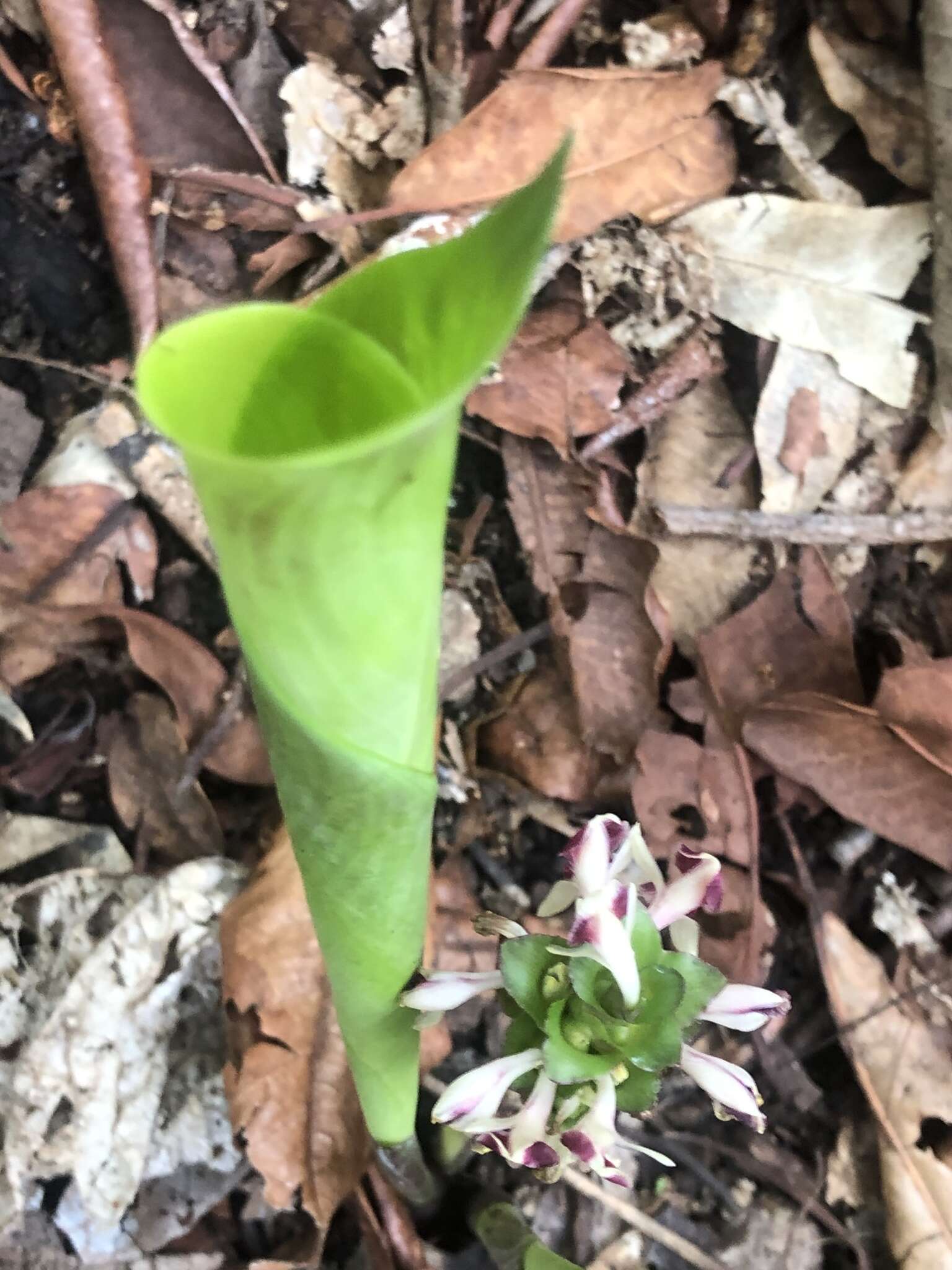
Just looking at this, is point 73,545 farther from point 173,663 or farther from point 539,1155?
point 539,1155

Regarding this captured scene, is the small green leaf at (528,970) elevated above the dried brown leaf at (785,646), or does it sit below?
above

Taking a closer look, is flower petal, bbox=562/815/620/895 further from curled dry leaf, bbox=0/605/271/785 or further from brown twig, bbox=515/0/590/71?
brown twig, bbox=515/0/590/71

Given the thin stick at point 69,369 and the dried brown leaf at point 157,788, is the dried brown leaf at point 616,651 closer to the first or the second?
the dried brown leaf at point 157,788

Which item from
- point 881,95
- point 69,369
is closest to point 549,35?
point 881,95

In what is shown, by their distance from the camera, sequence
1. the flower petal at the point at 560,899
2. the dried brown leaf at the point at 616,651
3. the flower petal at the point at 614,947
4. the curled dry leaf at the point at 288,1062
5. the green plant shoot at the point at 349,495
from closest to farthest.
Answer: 1. the green plant shoot at the point at 349,495
2. the flower petal at the point at 614,947
3. the flower petal at the point at 560,899
4. the curled dry leaf at the point at 288,1062
5. the dried brown leaf at the point at 616,651

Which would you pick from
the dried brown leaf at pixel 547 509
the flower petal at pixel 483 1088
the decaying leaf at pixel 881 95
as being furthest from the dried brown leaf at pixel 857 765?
the decaying leaf at pixel 881 95

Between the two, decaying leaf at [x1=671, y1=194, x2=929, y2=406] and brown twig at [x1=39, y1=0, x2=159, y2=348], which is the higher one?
brown twig at [x1=39, y1=0, x2=159, y2=348]

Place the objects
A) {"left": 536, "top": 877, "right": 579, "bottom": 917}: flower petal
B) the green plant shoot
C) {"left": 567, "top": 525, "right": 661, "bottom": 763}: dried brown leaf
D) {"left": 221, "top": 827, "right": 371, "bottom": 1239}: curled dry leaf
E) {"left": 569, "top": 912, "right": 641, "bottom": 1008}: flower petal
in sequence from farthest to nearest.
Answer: {"left": 567, "top": 525, "right": 661, "bottom": 763}: dried brown leaf, {"left": 221, "top": 827, "right": 371, "bottom": 1239}: curled dry leaf, {"left": 536, "top": 877, "right": 579, "bottom": 917}: flower petal, {"left": 569, "top": 912, "right": 641, "bottom": 1008}: flower petal, the green plant shoot

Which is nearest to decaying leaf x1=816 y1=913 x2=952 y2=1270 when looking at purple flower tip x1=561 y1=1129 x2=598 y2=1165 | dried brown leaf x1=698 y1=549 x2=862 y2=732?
dried brown leaf x1=698 y1=549 x2=862 y2=732
